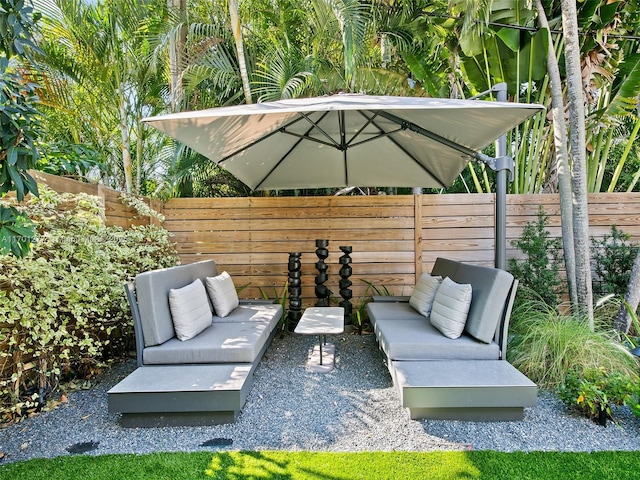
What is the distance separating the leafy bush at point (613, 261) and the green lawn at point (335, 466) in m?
2.90

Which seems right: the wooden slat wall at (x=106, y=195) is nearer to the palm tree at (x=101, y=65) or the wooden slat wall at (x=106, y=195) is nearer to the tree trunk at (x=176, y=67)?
the palm tree at (x=101, y=65)

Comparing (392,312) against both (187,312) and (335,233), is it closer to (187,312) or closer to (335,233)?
(335,233)

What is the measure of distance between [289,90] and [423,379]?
141 inches

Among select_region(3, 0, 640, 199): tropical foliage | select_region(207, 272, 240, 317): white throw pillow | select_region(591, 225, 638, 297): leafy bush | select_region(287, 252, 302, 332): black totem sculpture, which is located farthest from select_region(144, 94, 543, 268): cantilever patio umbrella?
select_region(591, 225, 638, 297): leafy bush

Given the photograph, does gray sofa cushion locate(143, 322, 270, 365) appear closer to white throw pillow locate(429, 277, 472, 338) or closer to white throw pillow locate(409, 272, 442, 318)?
white throw pillow locate(429, 277, 472, 338)

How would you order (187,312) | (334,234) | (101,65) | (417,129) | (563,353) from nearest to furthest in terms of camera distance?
(563,353)
(187,312)
(417,129)
(101,65)
(334,234)

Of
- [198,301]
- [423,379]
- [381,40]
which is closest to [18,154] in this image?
[198,301]

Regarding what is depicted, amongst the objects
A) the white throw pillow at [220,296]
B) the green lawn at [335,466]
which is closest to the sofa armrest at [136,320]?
the green lawn at [335,466]

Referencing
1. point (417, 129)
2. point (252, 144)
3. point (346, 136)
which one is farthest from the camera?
point (346, 136)

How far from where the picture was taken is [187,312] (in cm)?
308

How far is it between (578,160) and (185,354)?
3960mm

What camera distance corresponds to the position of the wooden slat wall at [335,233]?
4809 millimetres

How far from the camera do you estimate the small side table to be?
314 centimetres

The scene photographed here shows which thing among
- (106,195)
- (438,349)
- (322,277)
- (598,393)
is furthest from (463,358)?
(106,195)
